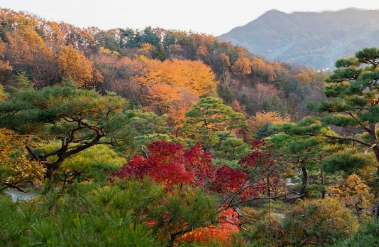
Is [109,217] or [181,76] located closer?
[109,217]

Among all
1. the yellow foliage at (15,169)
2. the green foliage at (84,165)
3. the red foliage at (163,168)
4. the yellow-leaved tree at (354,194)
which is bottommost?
the yellow-leaved tree at (354,194)

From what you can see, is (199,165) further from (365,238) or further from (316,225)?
(365,238)

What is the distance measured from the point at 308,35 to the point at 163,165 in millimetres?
110504

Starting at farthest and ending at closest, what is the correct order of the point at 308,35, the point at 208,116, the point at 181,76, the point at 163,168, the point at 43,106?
the point at 308,35 < the point at 181,76 < the point at 208,116 < the point at 43,106 < the point at 163,168

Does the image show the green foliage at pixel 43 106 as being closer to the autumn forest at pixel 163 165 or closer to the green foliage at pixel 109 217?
the autumn forest at pixel 163 165

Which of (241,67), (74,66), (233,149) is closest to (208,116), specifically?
(233,149)

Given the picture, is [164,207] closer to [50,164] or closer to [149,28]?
[50,164]

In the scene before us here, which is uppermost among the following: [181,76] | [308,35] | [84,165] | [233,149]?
[308,35]

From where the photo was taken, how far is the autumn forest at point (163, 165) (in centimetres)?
152

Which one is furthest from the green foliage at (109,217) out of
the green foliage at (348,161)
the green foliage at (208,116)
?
the green foliage at (208,116)

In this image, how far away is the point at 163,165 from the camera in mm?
3447

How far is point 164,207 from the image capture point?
5.17ft

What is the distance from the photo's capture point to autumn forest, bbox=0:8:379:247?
1.52m

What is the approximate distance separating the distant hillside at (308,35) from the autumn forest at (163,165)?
67.4 metres
